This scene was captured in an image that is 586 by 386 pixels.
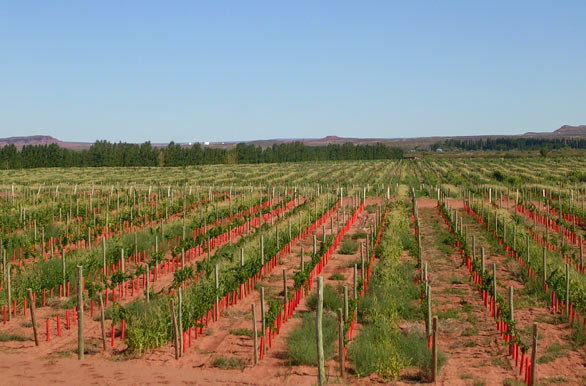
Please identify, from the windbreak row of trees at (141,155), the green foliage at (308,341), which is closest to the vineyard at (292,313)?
the green foliage at (308,341)

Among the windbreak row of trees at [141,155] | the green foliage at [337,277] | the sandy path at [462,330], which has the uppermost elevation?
the windbreak row of trees at [141,155]

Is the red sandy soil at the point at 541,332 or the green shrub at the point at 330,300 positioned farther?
the green shrub at the point at 330,300

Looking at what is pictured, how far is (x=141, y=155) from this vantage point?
9331 centimetres

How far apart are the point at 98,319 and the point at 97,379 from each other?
3.47 meters

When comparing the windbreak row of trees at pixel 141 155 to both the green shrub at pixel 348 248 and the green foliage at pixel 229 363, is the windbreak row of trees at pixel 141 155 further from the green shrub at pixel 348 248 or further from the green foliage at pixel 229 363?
the green foliage at pixel 229 363

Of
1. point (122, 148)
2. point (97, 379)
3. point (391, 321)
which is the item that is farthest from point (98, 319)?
point (122, 148)

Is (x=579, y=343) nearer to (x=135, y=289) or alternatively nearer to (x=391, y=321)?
(x=391, y=321)

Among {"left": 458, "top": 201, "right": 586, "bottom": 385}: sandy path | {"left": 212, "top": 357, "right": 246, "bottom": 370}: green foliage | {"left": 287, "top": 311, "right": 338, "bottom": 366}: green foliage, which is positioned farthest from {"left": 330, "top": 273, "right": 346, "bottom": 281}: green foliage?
→ {"left": 212, "top": 357, "right": 246, "bottom": 370}: green foliage

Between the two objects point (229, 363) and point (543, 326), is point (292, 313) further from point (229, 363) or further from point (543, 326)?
point (543, 326)

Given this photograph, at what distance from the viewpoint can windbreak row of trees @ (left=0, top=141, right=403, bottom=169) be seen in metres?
83.4

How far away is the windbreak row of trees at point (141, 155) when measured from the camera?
8344 cm

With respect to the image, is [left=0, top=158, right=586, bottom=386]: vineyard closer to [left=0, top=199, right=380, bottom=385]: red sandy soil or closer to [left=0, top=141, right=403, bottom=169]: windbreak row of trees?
[left=0, top=199, right=380, bottom=385]: red sandy soil

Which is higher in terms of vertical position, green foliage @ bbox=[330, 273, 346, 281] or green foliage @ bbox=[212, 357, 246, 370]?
green foliage @ bbox=[330, 273, 346, 281]

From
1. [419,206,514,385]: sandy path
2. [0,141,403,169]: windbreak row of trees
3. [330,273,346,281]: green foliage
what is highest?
[0,141,403,169]: windbreak row of trees
